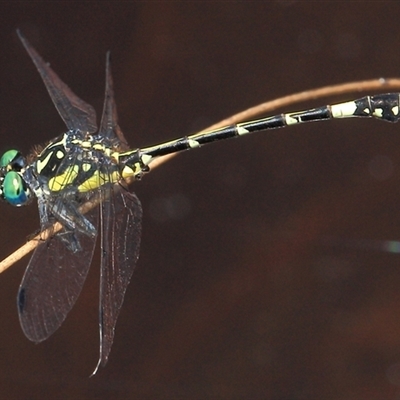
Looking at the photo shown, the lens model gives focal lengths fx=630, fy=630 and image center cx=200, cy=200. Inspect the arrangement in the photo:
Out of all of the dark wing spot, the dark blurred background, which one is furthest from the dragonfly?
the dark blurred background

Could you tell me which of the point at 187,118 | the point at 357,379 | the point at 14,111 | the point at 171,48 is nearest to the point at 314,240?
the point at 357,379

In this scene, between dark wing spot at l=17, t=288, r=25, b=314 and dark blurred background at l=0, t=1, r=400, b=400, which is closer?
dark wing spot at l=17, t=288, r=25, b=314

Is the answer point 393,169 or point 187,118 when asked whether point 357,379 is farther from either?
point 187,118

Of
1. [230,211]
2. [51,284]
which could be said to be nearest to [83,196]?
[51,284]

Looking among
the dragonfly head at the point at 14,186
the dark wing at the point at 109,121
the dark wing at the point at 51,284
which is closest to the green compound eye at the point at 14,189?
the dragonfly head at the point at 14,186

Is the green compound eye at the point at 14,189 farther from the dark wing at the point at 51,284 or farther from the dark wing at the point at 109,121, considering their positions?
the dark wing at the point at 109,121

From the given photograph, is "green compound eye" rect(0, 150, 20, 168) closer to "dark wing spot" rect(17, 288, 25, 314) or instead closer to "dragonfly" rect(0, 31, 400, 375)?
"dragonfly" rect(0, 31, 400, 375)
